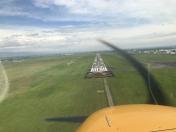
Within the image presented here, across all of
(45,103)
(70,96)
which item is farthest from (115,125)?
(70,96)

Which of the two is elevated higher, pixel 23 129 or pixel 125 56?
pixel 125 56

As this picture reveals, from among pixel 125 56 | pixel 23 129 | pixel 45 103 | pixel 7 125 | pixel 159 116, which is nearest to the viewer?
pixel 159 116

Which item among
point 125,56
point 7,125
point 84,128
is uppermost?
point 125,56

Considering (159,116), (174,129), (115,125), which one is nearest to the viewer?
(174,129)

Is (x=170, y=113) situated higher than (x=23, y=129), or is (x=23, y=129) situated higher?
(x=170, y=113)

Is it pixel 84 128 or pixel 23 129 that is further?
pixel 23 129

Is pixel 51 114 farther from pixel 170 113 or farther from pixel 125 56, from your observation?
pixel 170 113

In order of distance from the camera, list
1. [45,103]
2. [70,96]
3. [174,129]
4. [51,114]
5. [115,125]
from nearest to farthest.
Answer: [174,129], [115,125], [51,114], [45,103], [70,96]

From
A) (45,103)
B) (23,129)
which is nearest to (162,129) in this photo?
(23,129)

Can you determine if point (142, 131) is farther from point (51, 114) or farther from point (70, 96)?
point (70, 96)
